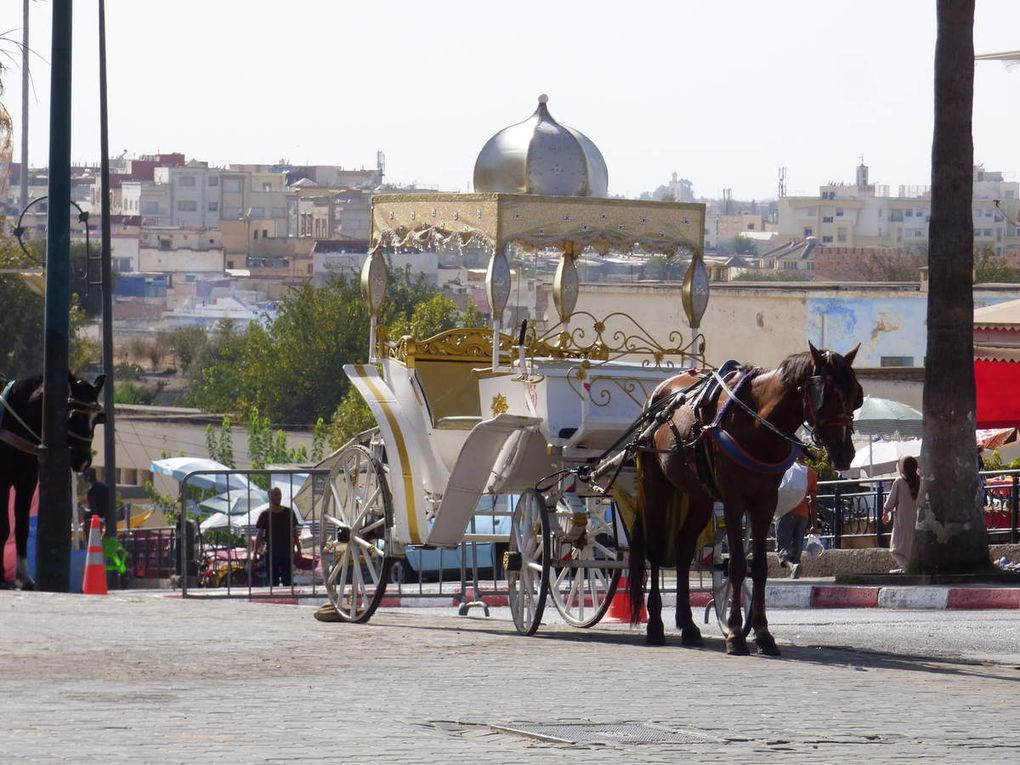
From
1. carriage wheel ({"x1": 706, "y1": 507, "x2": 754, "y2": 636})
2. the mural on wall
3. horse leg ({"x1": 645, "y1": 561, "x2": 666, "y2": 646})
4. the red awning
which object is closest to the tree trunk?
carriage wheel ({"x1": 706, "y1": 507, "x2": 754, "y2": 636})

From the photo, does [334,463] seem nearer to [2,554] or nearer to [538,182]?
[538,182]

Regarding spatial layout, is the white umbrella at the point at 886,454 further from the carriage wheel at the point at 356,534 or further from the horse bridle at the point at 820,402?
the horse bridle at the point at 820,402

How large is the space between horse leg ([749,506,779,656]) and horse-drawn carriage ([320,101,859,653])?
2cm

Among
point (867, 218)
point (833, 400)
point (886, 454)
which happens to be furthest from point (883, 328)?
point (867, 218)

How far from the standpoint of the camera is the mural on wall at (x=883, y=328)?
184 ft

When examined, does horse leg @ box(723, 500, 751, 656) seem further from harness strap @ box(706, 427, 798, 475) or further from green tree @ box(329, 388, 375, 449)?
green tree @ box(329, 388, 375, 449)

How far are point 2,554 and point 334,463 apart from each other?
10.9 feet

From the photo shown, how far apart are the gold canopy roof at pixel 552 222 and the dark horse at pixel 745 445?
165 cm

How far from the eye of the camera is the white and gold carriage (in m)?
11.9

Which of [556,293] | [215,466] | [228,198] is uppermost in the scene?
[228,198]

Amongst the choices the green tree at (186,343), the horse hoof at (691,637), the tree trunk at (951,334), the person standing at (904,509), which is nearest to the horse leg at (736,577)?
the horse hoof at (691,637)

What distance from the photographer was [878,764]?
6922 mm

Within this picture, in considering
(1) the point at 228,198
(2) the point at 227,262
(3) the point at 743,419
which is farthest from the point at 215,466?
(1) the point at 228,198

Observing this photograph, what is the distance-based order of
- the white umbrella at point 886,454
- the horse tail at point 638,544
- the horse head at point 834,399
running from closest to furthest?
the horse head at point 834,399 → the horse tail at point 638,544 → the white umbrella at point 886,454
